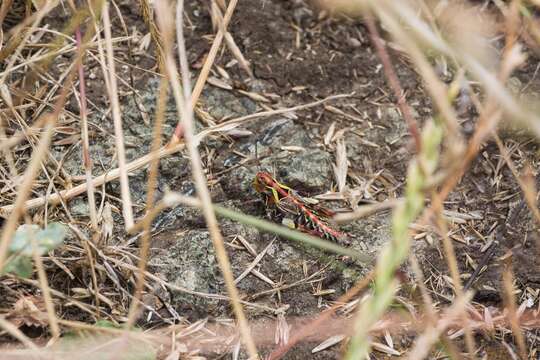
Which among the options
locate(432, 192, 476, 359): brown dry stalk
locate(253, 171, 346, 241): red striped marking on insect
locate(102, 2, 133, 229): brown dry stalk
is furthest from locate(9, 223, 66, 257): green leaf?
locate(432, 192, 476, 359): brown dry stalk

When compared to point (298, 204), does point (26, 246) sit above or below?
above

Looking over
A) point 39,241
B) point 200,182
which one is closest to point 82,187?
point 39,241

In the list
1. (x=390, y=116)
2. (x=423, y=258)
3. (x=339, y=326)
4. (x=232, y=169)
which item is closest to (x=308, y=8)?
(x=390, y=116)

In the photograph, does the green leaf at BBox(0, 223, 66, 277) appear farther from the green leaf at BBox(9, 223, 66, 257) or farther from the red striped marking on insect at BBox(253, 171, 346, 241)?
the red striped marking on insect at BBox(253, 171, 346, 241)

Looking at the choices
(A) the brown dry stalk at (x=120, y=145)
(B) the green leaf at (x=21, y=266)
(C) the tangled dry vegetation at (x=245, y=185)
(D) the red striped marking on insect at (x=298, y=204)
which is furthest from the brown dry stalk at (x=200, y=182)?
(D) the red striped marking on insect at (x=298, y=204)

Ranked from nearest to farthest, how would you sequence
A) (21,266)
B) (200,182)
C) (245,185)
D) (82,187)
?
(200,182), (21,266), (82,187), (245,185)

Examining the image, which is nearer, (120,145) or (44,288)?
(44,288)

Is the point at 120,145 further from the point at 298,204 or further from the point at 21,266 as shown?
the point at 298,204

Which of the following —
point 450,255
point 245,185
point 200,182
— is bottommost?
point 245,185
